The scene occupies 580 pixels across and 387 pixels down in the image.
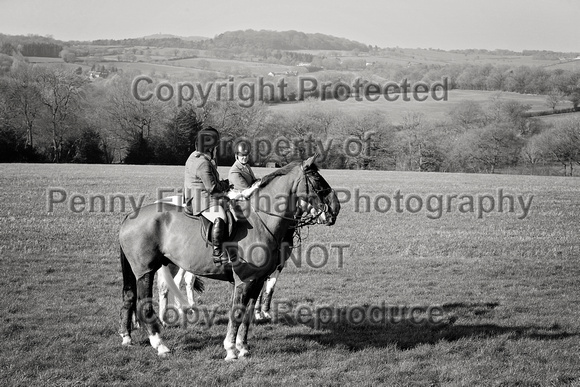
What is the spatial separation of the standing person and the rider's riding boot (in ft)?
5.44

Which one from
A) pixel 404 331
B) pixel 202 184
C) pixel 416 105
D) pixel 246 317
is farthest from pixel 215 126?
pixel 246 317

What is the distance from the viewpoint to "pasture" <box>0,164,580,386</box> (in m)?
7.28

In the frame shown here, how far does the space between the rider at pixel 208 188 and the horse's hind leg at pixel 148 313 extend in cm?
134

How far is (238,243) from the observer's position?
791 cm

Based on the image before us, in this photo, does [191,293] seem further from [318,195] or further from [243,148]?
[318,195]

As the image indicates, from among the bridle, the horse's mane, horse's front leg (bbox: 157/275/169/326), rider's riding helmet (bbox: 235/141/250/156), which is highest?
rider's riding helmet (bbox: 235/141/250/156)

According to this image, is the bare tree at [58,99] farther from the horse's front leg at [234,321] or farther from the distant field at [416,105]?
the horse's front leg at [234,321]

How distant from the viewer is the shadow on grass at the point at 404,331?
870cm

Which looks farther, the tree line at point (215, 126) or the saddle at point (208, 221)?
the tree line at point (215, 126)

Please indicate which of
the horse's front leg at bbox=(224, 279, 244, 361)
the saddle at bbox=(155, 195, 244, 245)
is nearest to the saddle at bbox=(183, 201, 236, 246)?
the saddle at bbox=(155, 195, 244, 245)

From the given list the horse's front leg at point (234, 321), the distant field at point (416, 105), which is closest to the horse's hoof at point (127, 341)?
the horse's front leg at point (234, 321)

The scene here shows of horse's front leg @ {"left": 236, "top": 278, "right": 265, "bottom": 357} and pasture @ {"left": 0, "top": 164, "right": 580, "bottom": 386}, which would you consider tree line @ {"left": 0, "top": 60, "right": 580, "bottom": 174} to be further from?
horse's front leg @ {"left": 236, "top": 278, "right": 265, "bottom": 357}

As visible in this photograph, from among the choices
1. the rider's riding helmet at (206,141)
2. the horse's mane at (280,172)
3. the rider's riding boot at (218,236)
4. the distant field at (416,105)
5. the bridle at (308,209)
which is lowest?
the rider's riding boot at (218,236)

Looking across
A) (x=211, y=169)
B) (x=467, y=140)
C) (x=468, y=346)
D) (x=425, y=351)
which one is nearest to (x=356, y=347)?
(x=425, y=351)
